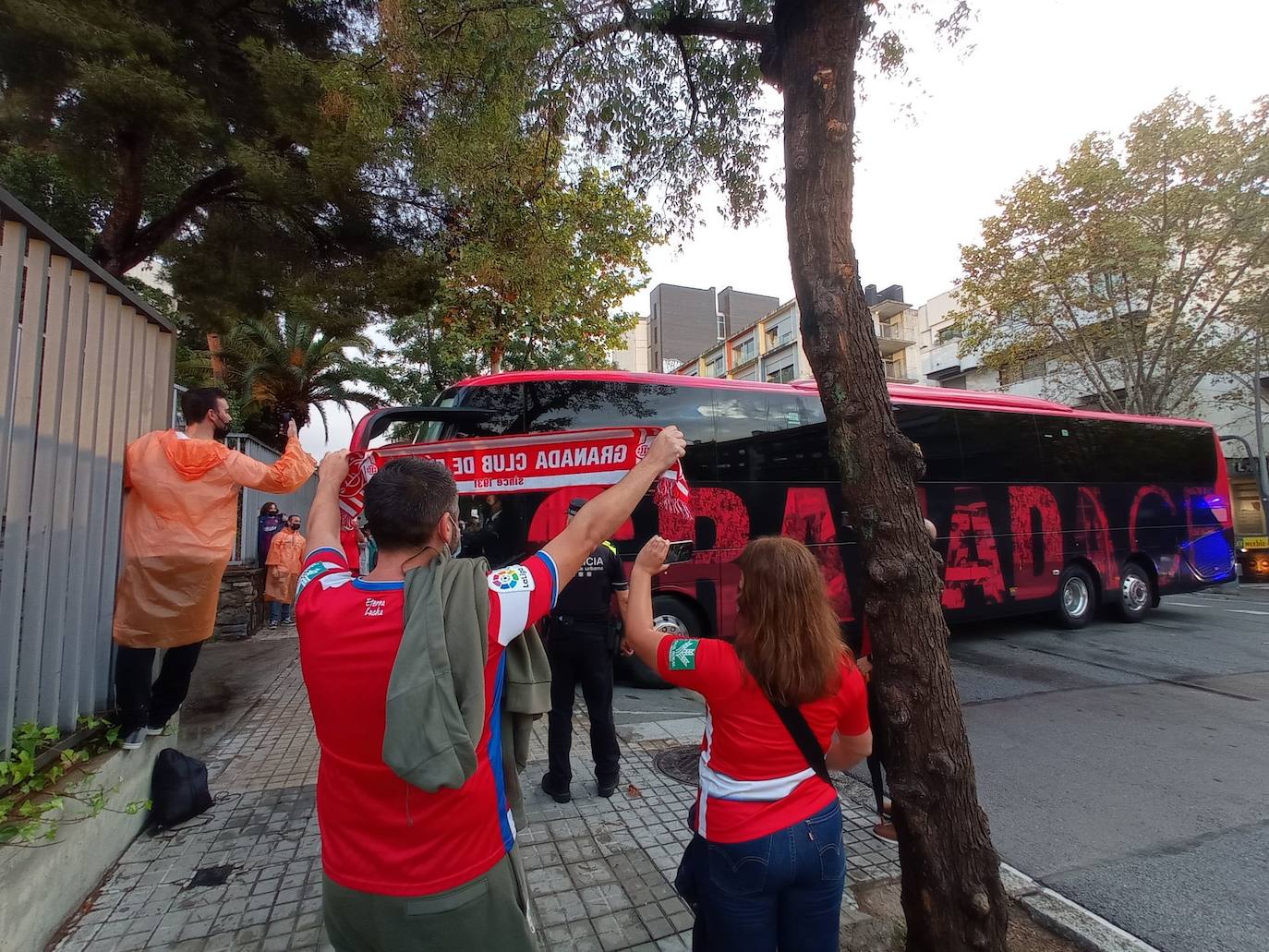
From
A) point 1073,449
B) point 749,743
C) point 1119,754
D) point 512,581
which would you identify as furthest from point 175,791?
point 1073,449

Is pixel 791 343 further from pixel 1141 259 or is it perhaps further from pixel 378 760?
pixel 378 760

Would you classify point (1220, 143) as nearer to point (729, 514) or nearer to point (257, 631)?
point (729, 514)

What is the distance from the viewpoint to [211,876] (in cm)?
311

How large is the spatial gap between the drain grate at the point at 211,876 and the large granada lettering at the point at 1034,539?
Result: 9643 mm

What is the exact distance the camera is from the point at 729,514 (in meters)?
7.15

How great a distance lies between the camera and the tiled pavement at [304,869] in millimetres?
2703

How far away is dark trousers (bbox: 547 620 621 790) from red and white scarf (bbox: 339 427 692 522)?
1477 millimetres

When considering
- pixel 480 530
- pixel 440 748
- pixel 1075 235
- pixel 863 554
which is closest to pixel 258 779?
pixel 480 530

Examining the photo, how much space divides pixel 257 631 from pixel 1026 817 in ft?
35.3

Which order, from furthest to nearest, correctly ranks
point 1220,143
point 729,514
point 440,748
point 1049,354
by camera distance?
point 1049,354
point 1220,143
point 729,514
point 440,748

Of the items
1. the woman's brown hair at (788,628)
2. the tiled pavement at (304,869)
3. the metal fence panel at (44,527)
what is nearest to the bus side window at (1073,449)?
the tiled pavement at (304,869)

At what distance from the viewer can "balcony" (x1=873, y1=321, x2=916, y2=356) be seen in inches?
1438

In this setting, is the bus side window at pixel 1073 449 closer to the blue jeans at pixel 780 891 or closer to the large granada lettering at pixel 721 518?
the large granada lettering at pixel 721 518

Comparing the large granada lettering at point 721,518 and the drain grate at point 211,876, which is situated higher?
the large granada lettering at point 721,518
